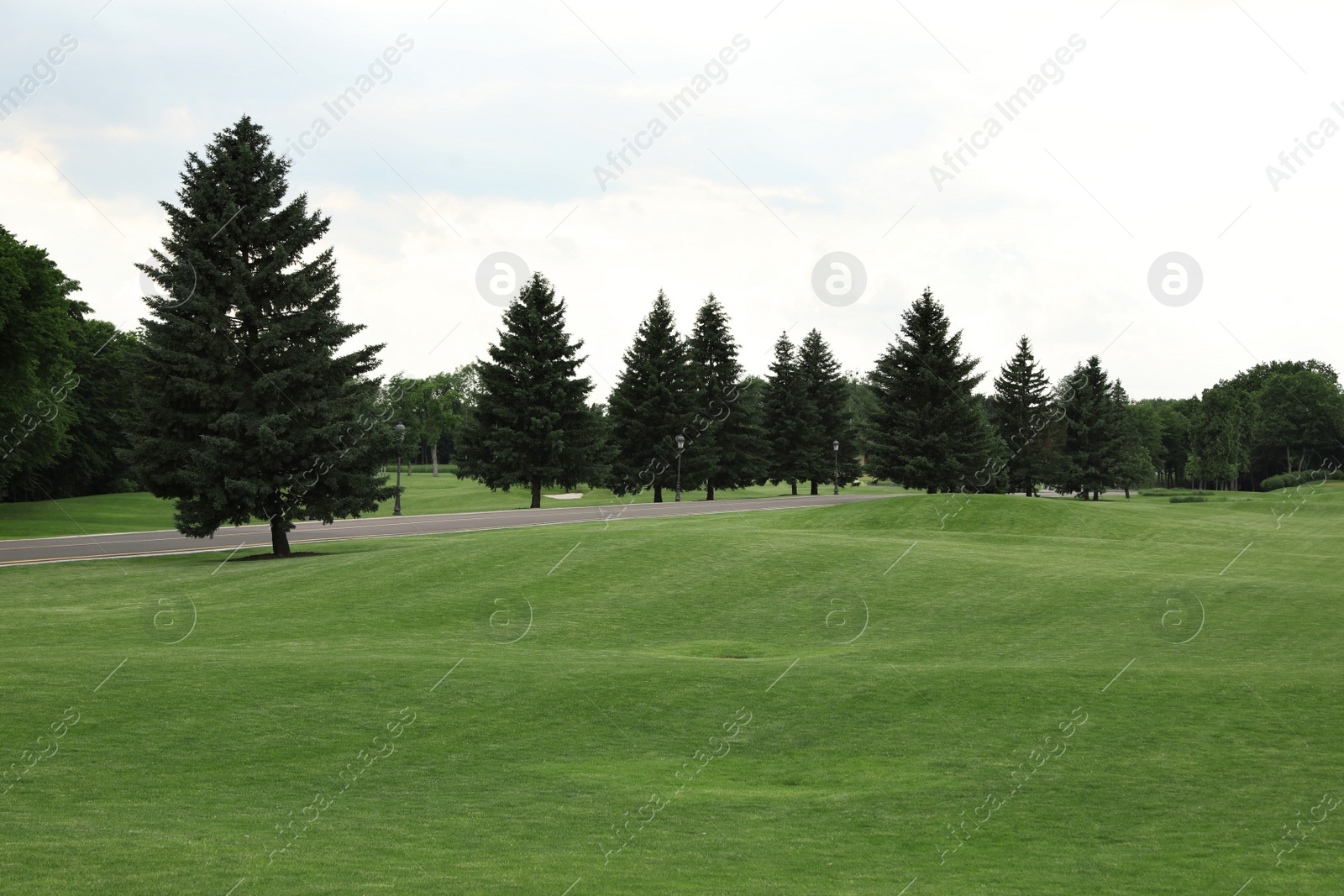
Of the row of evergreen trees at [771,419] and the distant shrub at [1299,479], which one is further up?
the row of evergreen trees at [771,419]

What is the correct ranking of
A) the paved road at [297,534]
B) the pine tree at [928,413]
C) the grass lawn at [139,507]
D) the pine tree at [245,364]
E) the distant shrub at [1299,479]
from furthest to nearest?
the distant shrub at [1299,479] < the pine tree at [928,413] < the grass lawn at [139,507] < the paved road at [297,534] < the pine tree at [245,364]

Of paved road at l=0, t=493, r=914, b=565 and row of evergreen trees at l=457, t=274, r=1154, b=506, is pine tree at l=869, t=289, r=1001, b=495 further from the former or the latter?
paved road at l=0, t=493, r=914, b=565

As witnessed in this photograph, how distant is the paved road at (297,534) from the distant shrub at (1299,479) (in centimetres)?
5035

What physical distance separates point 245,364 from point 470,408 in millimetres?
33828

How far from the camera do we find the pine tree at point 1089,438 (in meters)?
76.7

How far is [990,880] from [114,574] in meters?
26.3

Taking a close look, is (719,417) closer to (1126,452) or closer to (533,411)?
(533,411)

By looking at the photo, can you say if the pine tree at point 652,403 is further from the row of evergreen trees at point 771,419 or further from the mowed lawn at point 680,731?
the mowed lawn at point 680,731

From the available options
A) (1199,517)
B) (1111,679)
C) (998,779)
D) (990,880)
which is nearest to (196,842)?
(990,880)

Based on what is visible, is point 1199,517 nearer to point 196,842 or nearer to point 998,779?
point 998,779

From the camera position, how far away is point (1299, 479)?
77.5 m

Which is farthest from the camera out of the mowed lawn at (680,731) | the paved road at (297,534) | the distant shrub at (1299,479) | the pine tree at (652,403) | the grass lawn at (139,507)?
the distant shrub at (1299,479)

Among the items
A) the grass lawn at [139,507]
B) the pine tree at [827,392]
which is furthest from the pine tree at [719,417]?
the pine tree at [827,392]

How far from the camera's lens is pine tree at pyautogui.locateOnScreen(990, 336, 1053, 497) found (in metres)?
76.8
